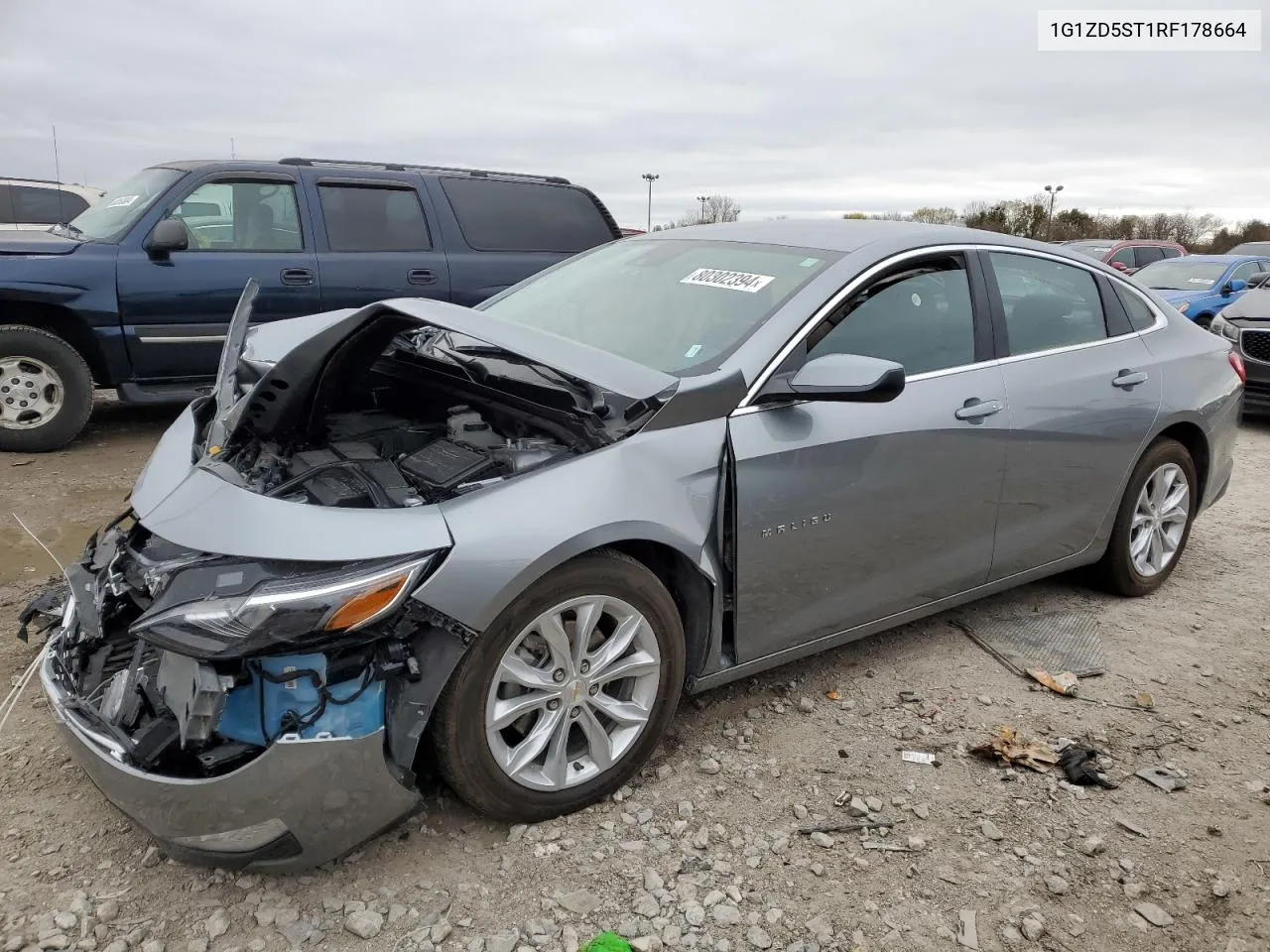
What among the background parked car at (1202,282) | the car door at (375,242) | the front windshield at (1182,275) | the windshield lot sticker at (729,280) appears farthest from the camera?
the front windshield at (1182,275)

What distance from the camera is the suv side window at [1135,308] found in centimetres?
411

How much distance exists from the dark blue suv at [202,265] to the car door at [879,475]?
451 centimetres

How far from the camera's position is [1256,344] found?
8.64 metres

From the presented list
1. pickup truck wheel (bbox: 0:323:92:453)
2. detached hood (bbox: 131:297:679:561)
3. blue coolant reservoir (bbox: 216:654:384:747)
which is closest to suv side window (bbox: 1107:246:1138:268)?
pickup truck wheel (bbox: 0:323:92:453)

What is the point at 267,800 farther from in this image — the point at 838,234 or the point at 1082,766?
the point at 838,234

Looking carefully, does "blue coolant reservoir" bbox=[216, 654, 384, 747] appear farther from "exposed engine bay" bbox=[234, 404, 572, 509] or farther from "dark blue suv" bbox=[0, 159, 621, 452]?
"dark blue suv" bbox=[0, 159, 621, 452]

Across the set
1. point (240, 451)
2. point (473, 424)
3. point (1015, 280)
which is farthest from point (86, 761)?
point (1015, 280)

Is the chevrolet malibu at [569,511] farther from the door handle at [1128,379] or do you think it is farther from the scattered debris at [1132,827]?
the scattered debris at [1132,827]

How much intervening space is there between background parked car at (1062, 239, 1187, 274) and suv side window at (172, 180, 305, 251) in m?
15.5

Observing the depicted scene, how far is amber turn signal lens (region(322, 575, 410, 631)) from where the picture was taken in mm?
2131

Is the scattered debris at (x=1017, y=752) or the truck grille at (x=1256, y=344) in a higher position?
the truck grille at (x=1256, y=344)

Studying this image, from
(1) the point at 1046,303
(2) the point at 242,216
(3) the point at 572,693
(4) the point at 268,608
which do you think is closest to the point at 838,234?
(1) the point at 1046,303

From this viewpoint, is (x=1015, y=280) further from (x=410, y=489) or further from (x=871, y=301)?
(x=410, y=489)

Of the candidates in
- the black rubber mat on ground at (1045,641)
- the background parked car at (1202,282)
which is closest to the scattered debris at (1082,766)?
the black rubber mat on ground at (1045,641)
